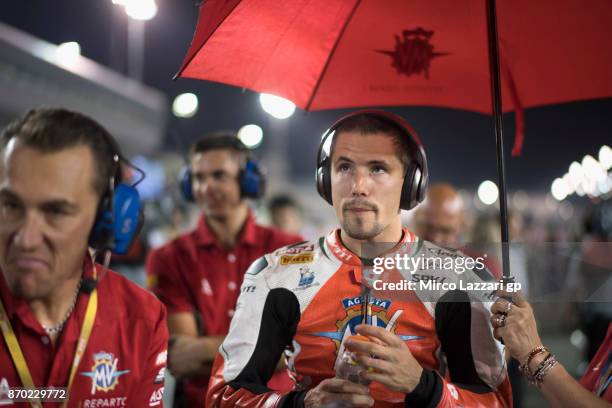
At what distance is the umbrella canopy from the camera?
2934 millimetres

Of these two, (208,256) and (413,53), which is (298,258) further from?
(208,256)

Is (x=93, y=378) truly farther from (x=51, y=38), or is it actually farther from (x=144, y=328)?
(x=51, y=38)

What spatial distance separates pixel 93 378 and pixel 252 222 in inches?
83.8

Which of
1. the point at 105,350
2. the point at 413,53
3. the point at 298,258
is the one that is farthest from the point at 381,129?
the point at 105,350

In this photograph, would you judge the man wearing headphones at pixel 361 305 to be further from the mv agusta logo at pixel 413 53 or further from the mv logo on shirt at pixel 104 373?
the mv agusta logo at pixel 413 53

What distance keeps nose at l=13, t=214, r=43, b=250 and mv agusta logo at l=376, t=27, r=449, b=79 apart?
178cm

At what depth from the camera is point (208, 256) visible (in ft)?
13.4

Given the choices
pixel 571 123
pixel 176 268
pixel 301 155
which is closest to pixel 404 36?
pixel 176 268

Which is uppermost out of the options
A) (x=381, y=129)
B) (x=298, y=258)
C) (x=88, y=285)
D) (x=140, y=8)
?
(x=140, y=8)

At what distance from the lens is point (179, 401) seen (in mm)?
3822

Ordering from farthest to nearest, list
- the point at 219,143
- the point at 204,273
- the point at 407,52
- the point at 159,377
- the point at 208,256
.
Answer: the point at 219,143 → the point at 208,256 → the point at 204,273 → the point at 407,52 → the point at 159,377

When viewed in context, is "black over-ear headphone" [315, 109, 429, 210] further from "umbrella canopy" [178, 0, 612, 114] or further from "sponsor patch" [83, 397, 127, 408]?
"sponsor patch" [83, 397, 127, 408]

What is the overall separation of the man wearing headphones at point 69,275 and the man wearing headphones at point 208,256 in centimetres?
118

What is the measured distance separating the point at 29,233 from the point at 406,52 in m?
1.88
